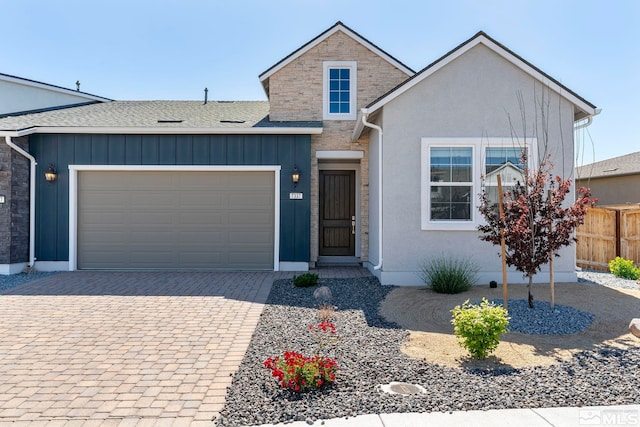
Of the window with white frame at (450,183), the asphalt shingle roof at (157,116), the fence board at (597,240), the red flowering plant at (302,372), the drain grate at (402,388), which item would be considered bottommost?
the drain grate at (402,388)

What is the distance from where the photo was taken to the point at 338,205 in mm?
11570

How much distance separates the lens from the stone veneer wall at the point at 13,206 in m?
9.70

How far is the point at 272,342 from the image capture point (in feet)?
16.2

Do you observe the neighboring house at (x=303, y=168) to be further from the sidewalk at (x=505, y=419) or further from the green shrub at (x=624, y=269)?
the sidewalk at (x=505, y=419)

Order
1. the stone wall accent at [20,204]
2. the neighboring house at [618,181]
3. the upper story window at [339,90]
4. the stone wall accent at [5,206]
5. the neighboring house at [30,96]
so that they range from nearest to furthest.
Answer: the stone wall accent at [5,206] → the stone wall accent at [20,204] → the upper story window at [339,90] → the neighboring house at [30,96] → the neighboring house at [618,181]

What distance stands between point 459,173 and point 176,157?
7.10m

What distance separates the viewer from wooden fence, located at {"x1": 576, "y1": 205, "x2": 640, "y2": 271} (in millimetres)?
10273

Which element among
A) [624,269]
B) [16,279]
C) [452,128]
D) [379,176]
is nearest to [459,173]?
[452,128]

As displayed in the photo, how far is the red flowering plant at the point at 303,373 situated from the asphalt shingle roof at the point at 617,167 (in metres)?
17.3

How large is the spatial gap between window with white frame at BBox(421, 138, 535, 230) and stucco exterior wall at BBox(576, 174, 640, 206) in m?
11.7

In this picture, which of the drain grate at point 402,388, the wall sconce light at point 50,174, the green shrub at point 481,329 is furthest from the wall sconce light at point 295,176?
the drain grate at point 402,388

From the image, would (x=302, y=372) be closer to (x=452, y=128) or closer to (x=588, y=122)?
(x=452, y=128)

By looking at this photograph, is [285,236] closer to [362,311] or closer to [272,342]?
[362,311]

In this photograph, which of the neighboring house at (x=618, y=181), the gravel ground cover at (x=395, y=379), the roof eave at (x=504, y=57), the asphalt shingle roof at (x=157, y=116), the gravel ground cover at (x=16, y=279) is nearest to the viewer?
the gravel ground cover at (x=395, y=379)
